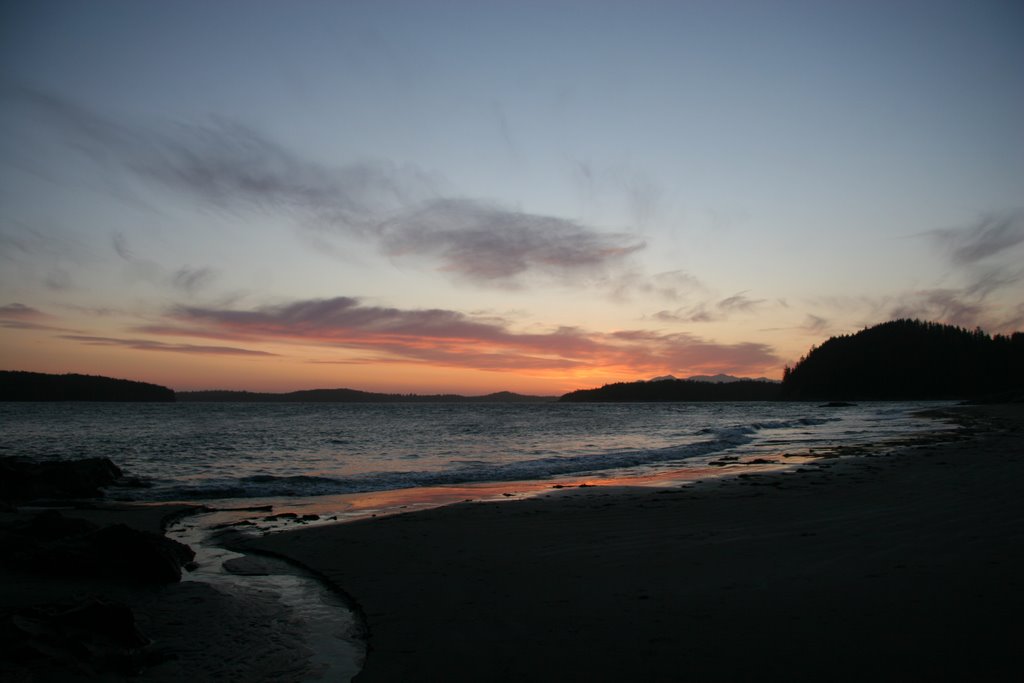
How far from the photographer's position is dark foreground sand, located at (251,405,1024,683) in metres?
4.52

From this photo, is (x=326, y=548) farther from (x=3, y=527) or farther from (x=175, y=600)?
(x=3, y=527)

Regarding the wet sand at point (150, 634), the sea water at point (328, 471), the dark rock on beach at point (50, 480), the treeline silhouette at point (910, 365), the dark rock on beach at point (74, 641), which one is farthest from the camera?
the treeline silhouette at point (910, 365)

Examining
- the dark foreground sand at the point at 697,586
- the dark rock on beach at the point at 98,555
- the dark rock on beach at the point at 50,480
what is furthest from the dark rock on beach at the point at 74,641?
the dark rock on beach at the point at 50,480

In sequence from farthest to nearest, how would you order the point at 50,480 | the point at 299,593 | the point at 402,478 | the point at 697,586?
the point at 402,478
the point at 50,480
the point at 299,593
the point at 697,586

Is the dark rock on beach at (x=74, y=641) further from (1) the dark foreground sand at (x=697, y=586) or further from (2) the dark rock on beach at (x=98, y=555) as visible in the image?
(1) the dark foreground sand at (x=697, y=586)

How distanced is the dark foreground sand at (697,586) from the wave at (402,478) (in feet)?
20.5

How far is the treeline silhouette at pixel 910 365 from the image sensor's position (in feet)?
418

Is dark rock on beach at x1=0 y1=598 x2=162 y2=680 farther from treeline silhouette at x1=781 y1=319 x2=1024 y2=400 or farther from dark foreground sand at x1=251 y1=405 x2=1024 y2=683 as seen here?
treeline silhouette at x1=781 y1=319 x2=1024 y2=400

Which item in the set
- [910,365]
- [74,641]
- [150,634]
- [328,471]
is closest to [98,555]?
[150,634]

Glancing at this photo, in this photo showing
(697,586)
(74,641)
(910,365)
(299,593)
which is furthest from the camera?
(910,365)

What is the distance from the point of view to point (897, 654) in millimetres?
4395

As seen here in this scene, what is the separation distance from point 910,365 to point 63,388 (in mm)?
216092

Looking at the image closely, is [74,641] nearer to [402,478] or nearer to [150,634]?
[150,634]

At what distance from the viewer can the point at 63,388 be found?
141250mm
